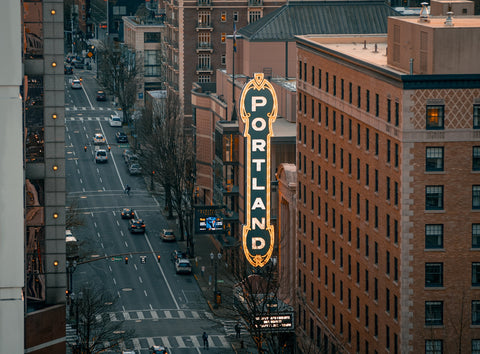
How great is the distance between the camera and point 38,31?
2121 inches

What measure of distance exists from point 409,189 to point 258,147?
1538 inches

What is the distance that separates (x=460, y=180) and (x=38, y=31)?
29.8 metres

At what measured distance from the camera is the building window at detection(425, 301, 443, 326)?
7069cm

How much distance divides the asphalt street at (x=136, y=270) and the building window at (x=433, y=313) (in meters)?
35.7

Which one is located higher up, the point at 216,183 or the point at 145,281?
the point at 216,183

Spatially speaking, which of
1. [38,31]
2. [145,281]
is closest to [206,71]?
[145,281]

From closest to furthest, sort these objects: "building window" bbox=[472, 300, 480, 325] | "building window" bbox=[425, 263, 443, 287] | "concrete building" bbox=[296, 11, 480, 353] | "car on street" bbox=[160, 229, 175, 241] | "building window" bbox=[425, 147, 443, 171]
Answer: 1. "concrete building" bbox=[296, 11, 480, 353]
2. "building window" bbox=[425, 147, 443, 171]
3. "building window" bbox=[425, 263, 443, 287]
4. "building window" bbox=[472, 300, 480, 325]
5. "car on street" bbox=[160, 229, 175, 241]

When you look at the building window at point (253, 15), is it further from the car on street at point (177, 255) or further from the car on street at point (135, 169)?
the car on street at point (177, 255)

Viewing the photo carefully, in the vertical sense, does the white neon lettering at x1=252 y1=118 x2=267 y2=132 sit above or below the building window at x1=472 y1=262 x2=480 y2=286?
above

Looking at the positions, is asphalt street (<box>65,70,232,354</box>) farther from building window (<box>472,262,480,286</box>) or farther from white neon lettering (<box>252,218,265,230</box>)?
building window (<box>472,262,480,286</box>)

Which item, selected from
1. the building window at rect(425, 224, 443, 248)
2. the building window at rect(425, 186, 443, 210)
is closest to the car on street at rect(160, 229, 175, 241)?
the building window at rect(425, 224, 443, 248)

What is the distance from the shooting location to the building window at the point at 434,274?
70688mm

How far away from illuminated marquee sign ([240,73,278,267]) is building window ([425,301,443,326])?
3686 centimetres

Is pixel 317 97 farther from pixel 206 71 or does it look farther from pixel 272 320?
pixel 206 71
